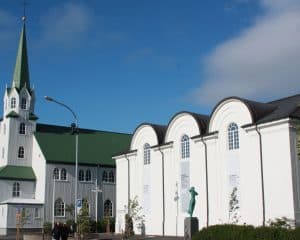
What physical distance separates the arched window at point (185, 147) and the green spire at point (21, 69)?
26.7 m

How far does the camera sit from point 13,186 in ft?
182

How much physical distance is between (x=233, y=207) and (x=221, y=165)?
142 inches

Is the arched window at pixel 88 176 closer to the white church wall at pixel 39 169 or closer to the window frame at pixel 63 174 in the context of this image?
the window frame at pixel 63 174

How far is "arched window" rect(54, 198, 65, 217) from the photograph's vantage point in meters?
55.9

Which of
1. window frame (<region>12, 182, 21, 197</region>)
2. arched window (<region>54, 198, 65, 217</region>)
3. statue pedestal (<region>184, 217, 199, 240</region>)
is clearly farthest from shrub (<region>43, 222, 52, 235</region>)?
statue pedestal (<region>184, 217, 199, 240</region>)

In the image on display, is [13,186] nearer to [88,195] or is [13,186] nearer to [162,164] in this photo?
[88,195]

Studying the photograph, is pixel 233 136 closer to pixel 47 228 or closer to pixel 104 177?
pixel 47 228

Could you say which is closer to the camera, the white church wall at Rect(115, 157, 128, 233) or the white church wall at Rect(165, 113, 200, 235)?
the white church wall at Rect(165, 113, 200, 235)

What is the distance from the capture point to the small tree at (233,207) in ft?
113

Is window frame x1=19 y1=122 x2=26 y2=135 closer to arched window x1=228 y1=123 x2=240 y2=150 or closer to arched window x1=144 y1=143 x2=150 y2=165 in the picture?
arched window x1=144 y1=143 x2=150 y2=165

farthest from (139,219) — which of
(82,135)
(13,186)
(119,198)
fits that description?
(82,135)

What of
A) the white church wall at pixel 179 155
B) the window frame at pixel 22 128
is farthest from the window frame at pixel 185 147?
the window frame at pixel 22 128

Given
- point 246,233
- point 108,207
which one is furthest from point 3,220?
point 246,233

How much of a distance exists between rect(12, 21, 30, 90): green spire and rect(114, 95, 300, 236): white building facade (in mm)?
19837
